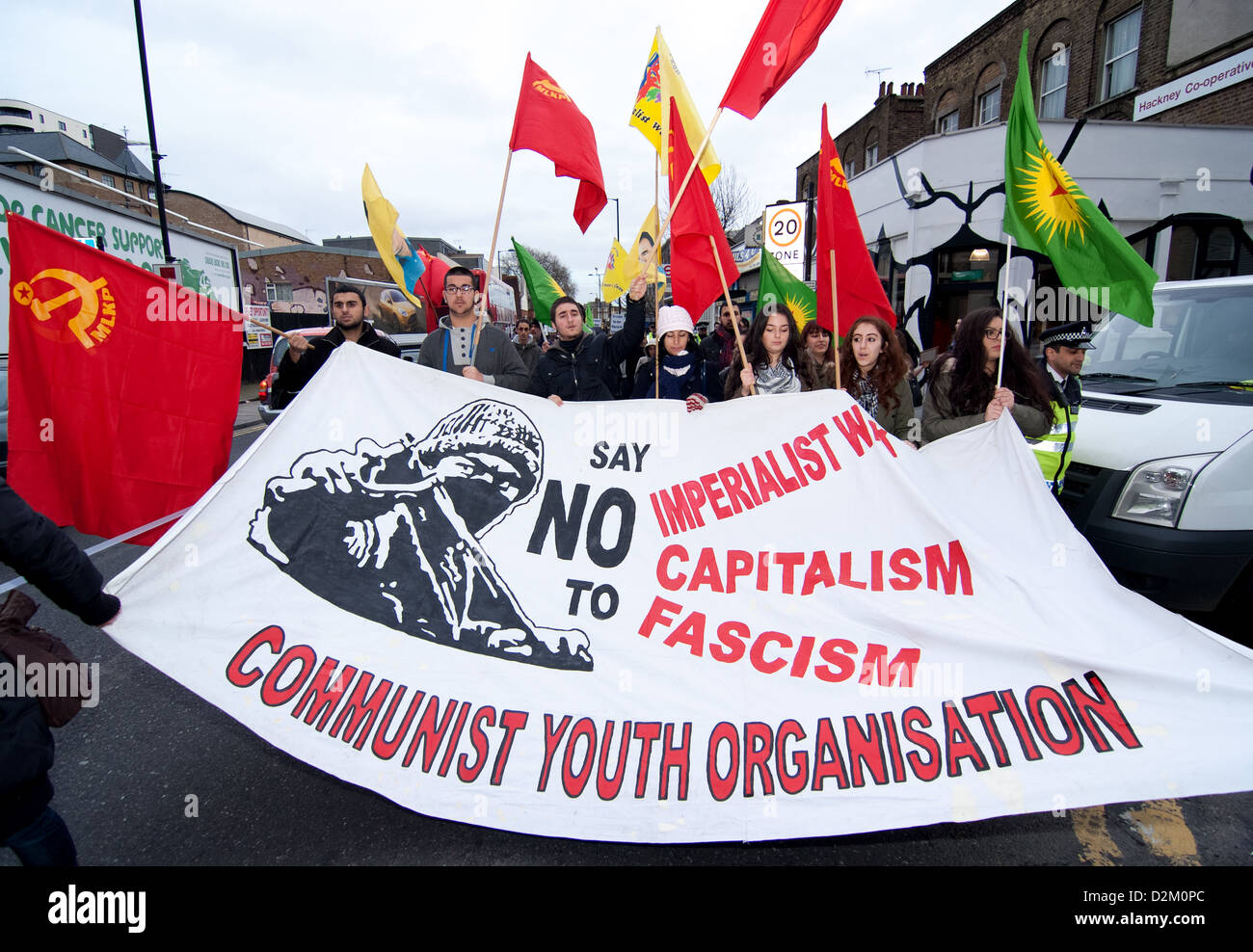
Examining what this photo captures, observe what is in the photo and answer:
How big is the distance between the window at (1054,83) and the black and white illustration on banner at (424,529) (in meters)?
19.1

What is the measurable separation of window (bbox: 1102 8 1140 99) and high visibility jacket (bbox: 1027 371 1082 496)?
630 inches

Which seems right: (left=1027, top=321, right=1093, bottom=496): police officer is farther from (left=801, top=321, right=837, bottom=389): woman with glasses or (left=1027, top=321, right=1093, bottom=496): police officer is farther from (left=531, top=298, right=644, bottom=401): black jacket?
(left=531, top=298, right=644, bottom=401): black jacket

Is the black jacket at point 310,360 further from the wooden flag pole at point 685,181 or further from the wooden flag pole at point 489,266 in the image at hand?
the wooden flag pole at point 685,181

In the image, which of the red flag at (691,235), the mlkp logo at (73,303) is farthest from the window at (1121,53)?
the mlkp logo at (73,303)

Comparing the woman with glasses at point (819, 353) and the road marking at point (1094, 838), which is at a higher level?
the woman with glasses at point (819, 353)

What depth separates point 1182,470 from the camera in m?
3.59

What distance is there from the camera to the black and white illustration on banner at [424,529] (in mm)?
2576

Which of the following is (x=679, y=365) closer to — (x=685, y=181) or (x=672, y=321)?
(x=672, y=321)

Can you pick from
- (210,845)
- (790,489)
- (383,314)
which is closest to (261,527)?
(210,845)

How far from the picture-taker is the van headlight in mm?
3564

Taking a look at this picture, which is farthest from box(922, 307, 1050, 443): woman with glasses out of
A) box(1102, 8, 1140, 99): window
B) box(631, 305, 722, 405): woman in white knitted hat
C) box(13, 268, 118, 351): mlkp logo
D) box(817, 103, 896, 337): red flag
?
box(1102, 8, 1140, 99): window

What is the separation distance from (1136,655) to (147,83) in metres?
19.3

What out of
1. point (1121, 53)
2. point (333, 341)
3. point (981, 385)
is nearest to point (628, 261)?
point (333, 341)

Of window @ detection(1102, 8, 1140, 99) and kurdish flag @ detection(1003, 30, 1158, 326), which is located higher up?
window @ detection(1102, 8, 1140, 99)
